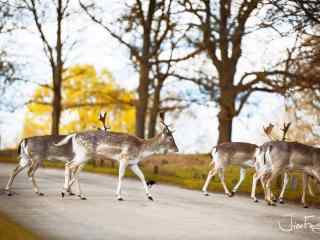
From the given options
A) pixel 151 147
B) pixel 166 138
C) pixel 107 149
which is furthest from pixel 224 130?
pixel 107 149

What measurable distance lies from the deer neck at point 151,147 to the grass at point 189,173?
489cm

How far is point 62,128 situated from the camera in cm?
5262

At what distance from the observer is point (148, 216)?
12.4 m

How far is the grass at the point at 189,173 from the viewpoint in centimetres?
2151

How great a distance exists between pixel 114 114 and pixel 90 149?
3627 cm

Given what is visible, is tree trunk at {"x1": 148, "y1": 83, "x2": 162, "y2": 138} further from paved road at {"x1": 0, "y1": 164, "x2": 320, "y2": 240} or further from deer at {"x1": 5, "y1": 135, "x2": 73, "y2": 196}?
deer at {"x1": 5, "y1": 135, "x2": 73, "y2": 196}

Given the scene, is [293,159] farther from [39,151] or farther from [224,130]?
[224,130]

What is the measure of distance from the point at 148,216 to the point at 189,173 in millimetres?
14962

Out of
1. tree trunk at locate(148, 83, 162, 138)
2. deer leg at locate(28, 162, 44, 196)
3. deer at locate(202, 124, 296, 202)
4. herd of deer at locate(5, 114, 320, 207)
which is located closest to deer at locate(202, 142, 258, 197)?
deer at locate(202, 124, 296, 202)

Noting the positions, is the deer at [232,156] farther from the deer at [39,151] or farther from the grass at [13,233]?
the grass at [13,233]

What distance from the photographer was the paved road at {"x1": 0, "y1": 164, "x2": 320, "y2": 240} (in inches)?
403

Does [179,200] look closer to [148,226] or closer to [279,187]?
[148,226]

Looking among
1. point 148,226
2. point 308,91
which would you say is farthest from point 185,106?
point 148,226

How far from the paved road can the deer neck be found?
121 cm
